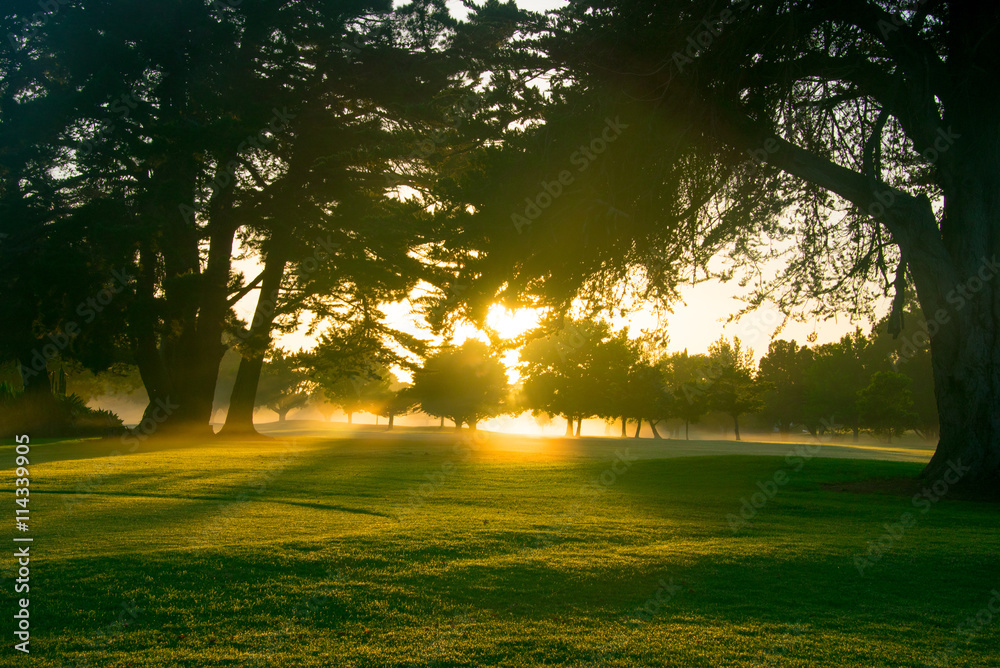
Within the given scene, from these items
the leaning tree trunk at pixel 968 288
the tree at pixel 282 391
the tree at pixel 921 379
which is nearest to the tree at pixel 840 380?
the tree at pixel 921 379

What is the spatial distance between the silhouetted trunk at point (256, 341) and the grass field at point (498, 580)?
18065 millimetres

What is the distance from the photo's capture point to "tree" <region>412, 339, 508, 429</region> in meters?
58.9

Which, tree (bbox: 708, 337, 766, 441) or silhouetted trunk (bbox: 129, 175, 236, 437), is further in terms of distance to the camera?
tree (bbox: 708, 337, 766, 441)

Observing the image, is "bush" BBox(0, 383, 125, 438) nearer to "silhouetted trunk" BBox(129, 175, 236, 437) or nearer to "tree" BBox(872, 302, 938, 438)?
"silhouetted trunk" BBox(129, 175, 236, 437)

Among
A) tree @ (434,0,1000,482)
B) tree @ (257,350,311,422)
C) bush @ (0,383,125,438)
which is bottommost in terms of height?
bush @ (0,383,125,438)

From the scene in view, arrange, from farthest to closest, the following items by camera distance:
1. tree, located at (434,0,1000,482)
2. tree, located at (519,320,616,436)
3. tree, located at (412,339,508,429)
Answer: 1. tree, located at (519,320,616,436)
2. tree, located at (412,339,508,429)
3. tree, located at (434,0,1000,482)

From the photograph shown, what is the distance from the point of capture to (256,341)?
31391 mm

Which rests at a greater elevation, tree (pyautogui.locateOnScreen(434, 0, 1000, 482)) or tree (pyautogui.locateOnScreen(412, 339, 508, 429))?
tree (pyautogui.locateOnScreen(434, 0, 1000, 482))

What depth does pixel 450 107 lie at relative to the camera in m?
16.6

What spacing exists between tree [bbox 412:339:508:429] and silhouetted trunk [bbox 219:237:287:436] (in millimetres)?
21939

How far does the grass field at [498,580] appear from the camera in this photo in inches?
202

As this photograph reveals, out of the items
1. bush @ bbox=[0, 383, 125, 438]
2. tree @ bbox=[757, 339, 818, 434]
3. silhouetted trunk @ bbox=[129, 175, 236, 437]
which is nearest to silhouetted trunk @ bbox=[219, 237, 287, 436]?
silhouetted trunk @ bbox=[129, 175, 236, 437]

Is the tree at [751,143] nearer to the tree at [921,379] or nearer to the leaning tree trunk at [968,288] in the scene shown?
the leaning tree trunk at [968,288]

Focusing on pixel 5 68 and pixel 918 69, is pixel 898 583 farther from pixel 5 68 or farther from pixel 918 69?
pixel 5 68
